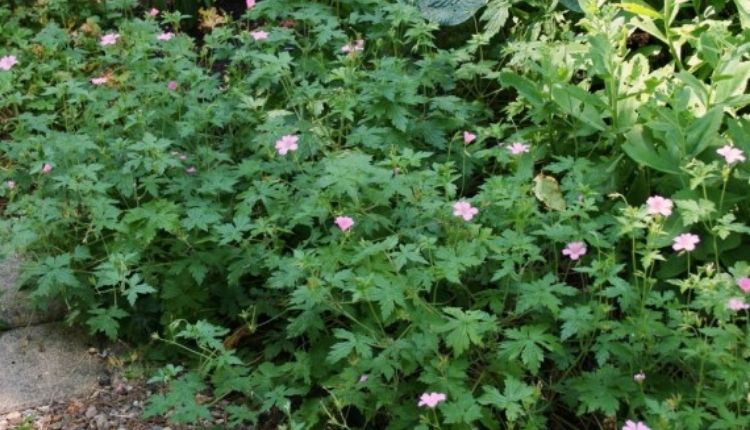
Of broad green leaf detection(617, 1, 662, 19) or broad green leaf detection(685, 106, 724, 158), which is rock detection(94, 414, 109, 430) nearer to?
broad green leaf detection(685, 106, 724, 158)

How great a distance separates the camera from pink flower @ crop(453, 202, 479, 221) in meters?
2.99

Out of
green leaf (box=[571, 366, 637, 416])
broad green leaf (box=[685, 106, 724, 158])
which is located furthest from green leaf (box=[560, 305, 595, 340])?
broad green leaf (box=[685, 106, 724, 158])

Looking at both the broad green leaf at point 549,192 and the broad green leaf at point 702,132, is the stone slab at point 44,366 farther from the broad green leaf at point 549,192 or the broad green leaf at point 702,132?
the broad green leaf at point 702,132

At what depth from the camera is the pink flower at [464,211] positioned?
2.99 m

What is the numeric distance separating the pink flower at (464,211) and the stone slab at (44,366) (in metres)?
1.25

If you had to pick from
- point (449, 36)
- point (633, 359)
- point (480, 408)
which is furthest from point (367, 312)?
point (449, 36)

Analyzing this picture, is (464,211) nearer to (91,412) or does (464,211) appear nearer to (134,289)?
(134,289)


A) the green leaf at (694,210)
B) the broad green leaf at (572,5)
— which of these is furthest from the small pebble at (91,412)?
the broad green leaf at (572,5)

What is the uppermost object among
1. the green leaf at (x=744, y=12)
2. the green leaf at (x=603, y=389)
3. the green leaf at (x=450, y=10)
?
the green leaf at (x=744, y=12)

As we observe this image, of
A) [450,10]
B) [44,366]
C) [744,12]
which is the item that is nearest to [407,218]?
[44,366]

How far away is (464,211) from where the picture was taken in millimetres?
3002

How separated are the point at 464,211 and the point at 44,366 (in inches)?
56.2

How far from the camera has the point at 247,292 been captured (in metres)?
3.40

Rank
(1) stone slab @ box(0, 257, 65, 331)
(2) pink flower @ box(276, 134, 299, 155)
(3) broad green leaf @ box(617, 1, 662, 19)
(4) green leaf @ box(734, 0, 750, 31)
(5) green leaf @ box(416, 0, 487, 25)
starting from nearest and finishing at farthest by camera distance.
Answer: (2) pink flower @ box(276, 134, 299, 155) < (1) stone slab @ box(0, 257, 65, 331) < (4) green leaf @ box(734, 0, 750, 31) < (3) broad green leaf @ box(617, 1, 662, 19) < (5) green leaf @ box(416, 0, 487, 25)
